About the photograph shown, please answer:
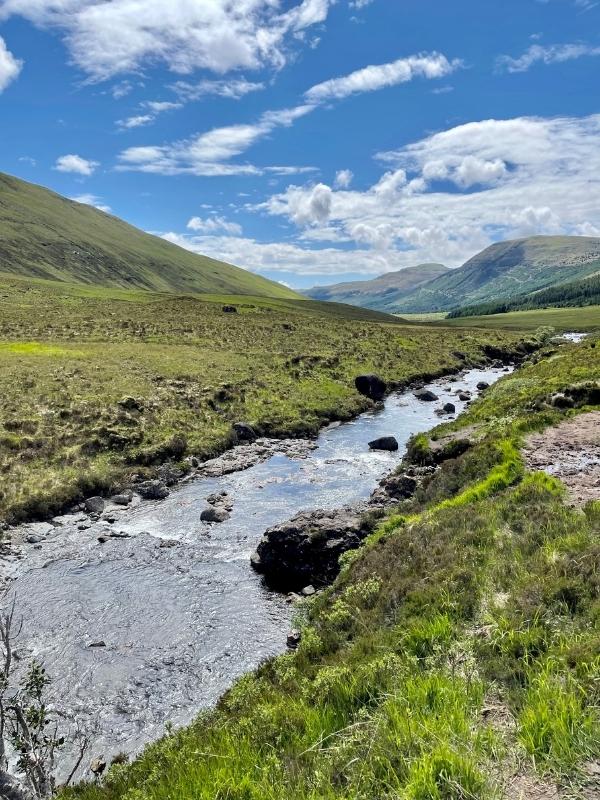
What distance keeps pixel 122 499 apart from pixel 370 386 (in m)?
34.8

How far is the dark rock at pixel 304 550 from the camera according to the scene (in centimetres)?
1991

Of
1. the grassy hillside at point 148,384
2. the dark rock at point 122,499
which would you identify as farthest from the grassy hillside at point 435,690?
the grassy hillside at point 148,384

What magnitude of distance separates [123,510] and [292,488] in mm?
9680

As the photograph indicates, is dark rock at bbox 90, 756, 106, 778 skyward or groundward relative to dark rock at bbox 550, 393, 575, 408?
groundward

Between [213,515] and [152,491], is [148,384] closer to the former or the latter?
[152,491]

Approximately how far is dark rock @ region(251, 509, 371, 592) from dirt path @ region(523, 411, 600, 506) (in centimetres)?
758

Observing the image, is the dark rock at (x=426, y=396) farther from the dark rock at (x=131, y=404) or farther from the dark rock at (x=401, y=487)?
the dark rock at (x=131, y=404)

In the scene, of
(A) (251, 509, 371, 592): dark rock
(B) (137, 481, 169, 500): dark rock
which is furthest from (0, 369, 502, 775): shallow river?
(A) (251, 509, 371, 592): dark rock

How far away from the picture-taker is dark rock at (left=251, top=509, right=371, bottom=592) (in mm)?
19906

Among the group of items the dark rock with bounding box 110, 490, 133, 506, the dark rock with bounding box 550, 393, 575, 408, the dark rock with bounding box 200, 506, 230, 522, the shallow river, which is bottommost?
the shallow river

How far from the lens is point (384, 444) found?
123 ft

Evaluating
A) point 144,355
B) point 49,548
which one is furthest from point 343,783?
point 144,355

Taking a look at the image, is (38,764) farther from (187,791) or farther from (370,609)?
(370,609)

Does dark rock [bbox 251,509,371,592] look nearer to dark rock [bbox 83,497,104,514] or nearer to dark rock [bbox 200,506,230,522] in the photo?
dark rock [bbox 200,506,230,522]
